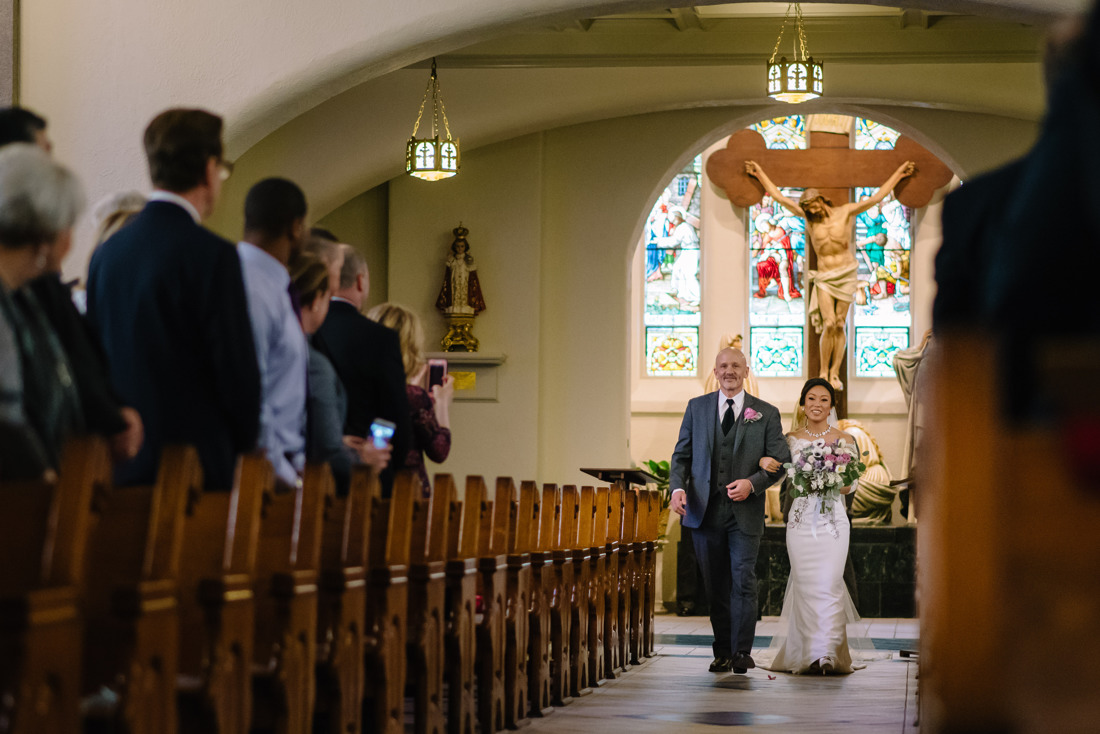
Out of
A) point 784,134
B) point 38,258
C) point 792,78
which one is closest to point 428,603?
point 38,258

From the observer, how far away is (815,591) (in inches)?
296

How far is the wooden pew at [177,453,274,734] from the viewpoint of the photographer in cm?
263

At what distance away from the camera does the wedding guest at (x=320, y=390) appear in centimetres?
406

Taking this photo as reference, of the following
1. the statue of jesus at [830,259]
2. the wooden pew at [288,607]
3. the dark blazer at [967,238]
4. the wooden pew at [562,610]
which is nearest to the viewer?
the dark blazer at [967,238]

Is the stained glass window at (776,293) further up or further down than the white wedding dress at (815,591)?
further up

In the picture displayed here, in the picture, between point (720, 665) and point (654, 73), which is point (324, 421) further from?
point (654, 73)

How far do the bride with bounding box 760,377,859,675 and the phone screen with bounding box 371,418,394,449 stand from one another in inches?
136

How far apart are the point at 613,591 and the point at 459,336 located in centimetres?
528

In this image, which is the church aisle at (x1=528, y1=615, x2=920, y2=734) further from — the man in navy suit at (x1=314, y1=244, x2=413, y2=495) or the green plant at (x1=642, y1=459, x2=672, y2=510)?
the green plant at (x1=642, y1=459, x2=672, y2=510)

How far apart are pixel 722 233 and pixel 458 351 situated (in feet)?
16.1

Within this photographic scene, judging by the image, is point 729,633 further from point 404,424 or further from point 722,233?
point 722,233

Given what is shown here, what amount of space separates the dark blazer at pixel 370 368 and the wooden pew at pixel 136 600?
2088 millimetres

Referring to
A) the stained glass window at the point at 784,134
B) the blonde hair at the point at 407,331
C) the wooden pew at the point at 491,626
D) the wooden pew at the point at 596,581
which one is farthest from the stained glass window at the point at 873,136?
the wooden pew at the point at 491,626

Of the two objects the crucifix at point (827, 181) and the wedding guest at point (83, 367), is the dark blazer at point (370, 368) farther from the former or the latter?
the crucifix at point (827, 181)
